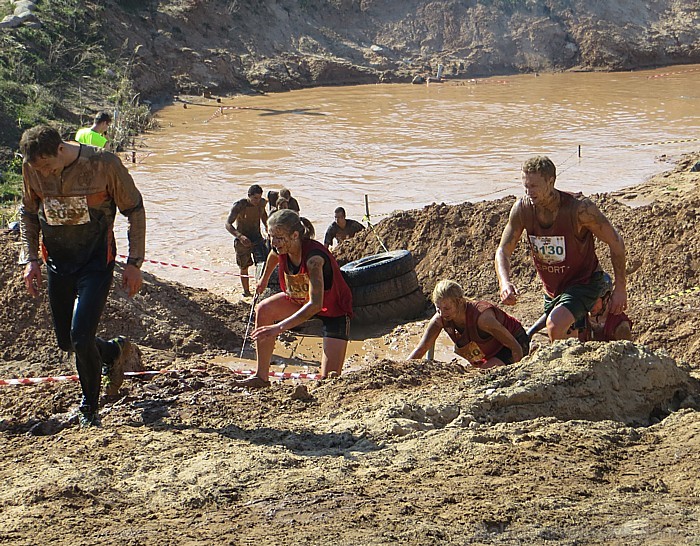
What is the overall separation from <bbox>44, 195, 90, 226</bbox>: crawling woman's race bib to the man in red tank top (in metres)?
2.72

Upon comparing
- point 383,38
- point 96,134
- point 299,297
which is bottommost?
point 299,297

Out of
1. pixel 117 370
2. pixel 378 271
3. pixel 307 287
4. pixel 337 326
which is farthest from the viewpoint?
pixel 378 271

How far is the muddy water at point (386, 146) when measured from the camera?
17.2 meters

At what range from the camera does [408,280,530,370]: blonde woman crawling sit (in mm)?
6266

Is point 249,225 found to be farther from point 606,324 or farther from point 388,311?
point 606,324

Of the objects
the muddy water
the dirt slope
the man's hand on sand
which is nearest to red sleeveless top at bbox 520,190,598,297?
the man's hand on sand

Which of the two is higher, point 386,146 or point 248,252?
point 386,146

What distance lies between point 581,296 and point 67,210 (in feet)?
11.5

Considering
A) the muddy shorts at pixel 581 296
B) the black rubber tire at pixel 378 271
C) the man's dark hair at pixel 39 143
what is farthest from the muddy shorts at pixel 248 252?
the man's dark hair at pixel 39 143

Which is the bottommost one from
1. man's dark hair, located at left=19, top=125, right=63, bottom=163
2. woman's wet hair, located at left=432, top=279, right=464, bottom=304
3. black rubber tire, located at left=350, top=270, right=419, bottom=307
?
black rubber tire, located at left=350, top=270, right=419, bottom=307

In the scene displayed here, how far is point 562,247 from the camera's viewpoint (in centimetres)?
625

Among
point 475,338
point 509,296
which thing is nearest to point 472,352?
point 475,338

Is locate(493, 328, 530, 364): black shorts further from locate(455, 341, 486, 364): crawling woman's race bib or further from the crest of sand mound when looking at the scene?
the crest of sand mound

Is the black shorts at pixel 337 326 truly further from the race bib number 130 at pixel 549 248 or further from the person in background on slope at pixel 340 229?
the person in background on slope at pixel 340 229
